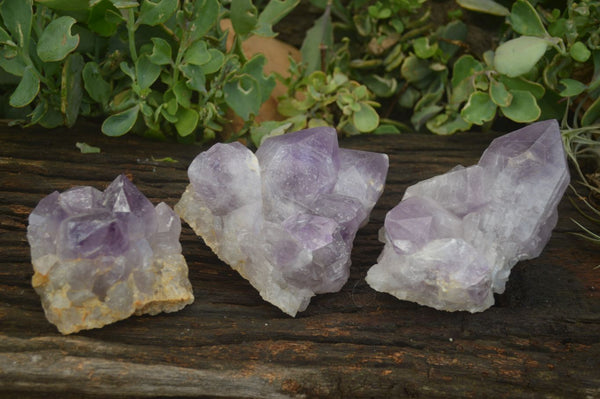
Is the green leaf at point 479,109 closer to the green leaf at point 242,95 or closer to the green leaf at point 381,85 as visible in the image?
the green leaf at point 381,85

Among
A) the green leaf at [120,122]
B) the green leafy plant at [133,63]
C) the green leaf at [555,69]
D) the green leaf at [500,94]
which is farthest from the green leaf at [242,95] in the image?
the green leaf at [555,69]

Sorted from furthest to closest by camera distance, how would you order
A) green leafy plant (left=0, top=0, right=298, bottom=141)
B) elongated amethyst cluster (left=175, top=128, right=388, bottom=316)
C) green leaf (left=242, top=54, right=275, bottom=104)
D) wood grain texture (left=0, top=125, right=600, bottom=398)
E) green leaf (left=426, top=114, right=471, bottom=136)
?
1. green leaf (left=426, top=114, right=471, bottom=136)
2. green leaf (left=242, top=54, right=275, bottom=104)
3. green leafy plant (left=0, top=0, right=298, bottom=141)
4. elongated amethyst cluster (left=175, top=128, right=388, bottom=316)
5. wood grain texture (left=0, top=125, right=600, bottom=398)

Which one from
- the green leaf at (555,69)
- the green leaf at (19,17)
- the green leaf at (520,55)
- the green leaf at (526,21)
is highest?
the green leaf at (19,17)

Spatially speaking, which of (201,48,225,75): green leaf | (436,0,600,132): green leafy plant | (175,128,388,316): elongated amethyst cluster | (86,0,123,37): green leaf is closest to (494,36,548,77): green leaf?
(436,0,600,132): green leafy plant

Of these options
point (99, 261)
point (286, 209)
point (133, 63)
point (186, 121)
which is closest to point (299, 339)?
point (286, 209)

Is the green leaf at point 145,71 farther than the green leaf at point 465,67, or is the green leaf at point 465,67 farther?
the green leaf at point 465,67

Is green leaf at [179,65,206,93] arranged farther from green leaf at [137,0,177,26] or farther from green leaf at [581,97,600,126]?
green leaf at [581,97,600,126]

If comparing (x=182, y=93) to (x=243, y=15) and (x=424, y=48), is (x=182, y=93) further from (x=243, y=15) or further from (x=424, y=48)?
(x=424, y=48)
